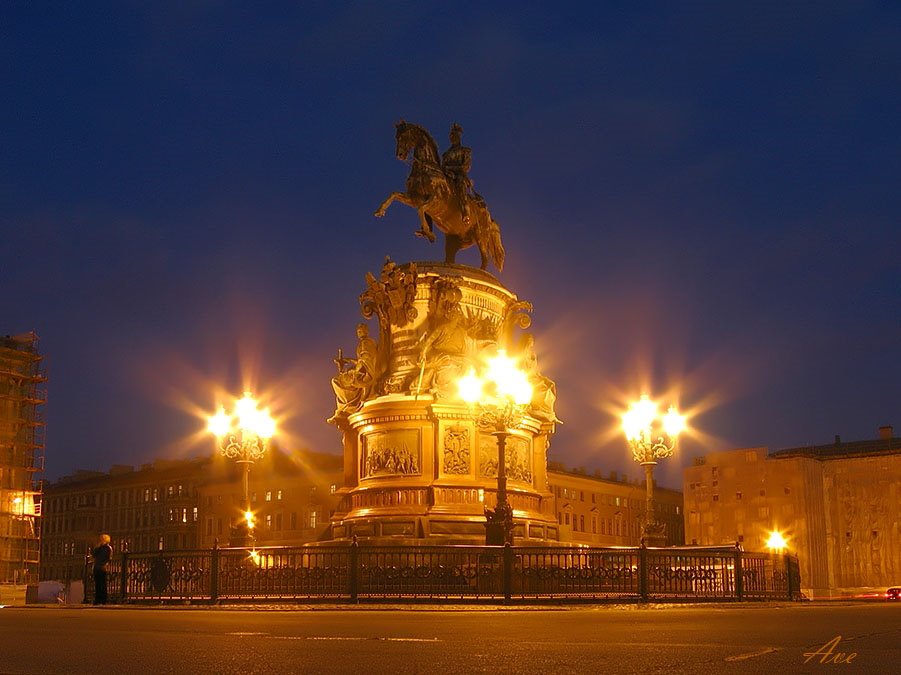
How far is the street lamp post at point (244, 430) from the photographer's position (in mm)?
32469

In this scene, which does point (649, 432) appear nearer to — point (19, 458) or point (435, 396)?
point (435, 396)

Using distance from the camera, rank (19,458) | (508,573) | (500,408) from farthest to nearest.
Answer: (19,458)
(500,408)
(508,573)

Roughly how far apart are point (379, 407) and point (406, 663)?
23.9 m

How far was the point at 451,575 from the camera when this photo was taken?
2428 cm

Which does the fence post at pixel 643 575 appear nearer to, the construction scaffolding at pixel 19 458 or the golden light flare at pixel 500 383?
the golden light flare at pixel 500 383

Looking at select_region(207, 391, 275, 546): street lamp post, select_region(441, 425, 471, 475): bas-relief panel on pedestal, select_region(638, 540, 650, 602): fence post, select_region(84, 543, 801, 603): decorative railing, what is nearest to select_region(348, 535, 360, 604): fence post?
select_region(84, 543, 801, 603): decorative railing

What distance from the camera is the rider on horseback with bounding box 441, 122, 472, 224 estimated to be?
37.2m

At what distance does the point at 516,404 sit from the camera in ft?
94.3

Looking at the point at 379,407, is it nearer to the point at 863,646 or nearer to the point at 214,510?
the point at 863,646

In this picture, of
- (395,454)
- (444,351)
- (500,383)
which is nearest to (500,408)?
(500,383)

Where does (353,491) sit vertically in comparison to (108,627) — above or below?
above

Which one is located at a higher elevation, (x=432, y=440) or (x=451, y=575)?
(x=432, y=440)

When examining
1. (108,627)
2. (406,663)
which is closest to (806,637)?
(406,663)

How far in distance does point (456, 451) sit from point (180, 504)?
277 feet
